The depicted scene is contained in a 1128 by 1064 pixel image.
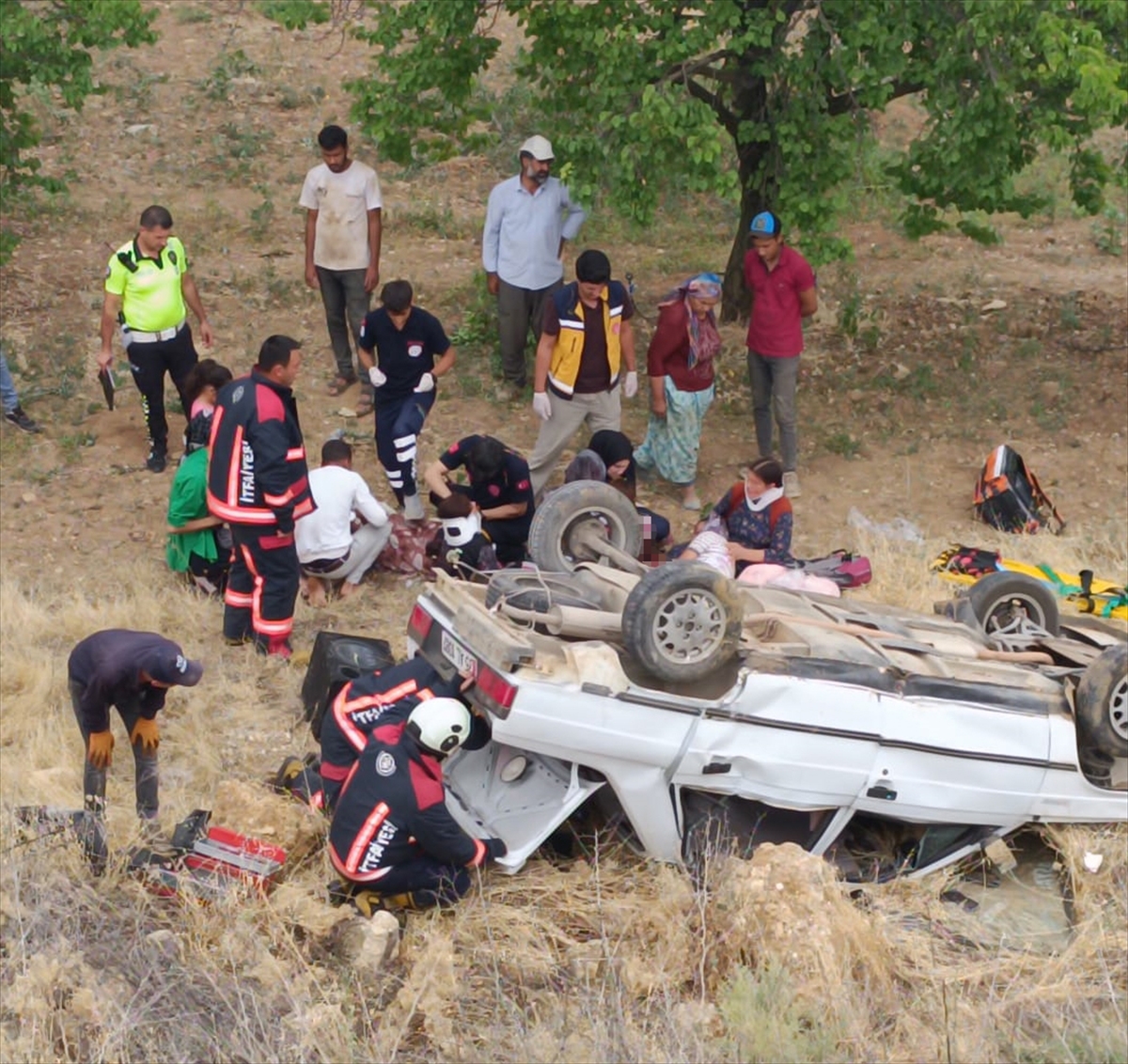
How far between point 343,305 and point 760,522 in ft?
13.5

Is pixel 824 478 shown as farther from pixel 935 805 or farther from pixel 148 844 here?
pixel 148 844

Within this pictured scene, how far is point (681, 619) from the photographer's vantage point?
A: 19.6 feet

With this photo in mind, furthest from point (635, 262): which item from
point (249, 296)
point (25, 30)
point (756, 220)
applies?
point (25, 30)

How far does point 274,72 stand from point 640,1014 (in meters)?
15.8

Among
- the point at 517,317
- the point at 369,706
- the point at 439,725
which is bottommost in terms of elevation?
the point at 369,706

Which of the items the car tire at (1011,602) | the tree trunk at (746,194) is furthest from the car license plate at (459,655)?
the tree trunk at (746,194)

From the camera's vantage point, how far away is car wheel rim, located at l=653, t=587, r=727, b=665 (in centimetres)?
594

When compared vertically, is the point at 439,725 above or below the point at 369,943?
above

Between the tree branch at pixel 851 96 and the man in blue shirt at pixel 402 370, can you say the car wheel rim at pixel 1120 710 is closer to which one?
the man in blue shirt at pixel 402 370

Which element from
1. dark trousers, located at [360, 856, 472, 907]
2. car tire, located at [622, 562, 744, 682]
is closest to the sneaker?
dark trousers, located at [360, 856, 472, 907]

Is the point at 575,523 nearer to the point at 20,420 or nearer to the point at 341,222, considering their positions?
the point at 341,222

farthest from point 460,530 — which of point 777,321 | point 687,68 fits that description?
point 687,68

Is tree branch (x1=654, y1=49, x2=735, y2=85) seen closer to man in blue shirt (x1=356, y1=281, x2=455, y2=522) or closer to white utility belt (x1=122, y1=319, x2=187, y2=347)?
man in blue shirt (x1=356, y1=281, x2=455, y2=522)

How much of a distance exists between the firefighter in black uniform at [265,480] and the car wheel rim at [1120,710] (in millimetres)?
4060
